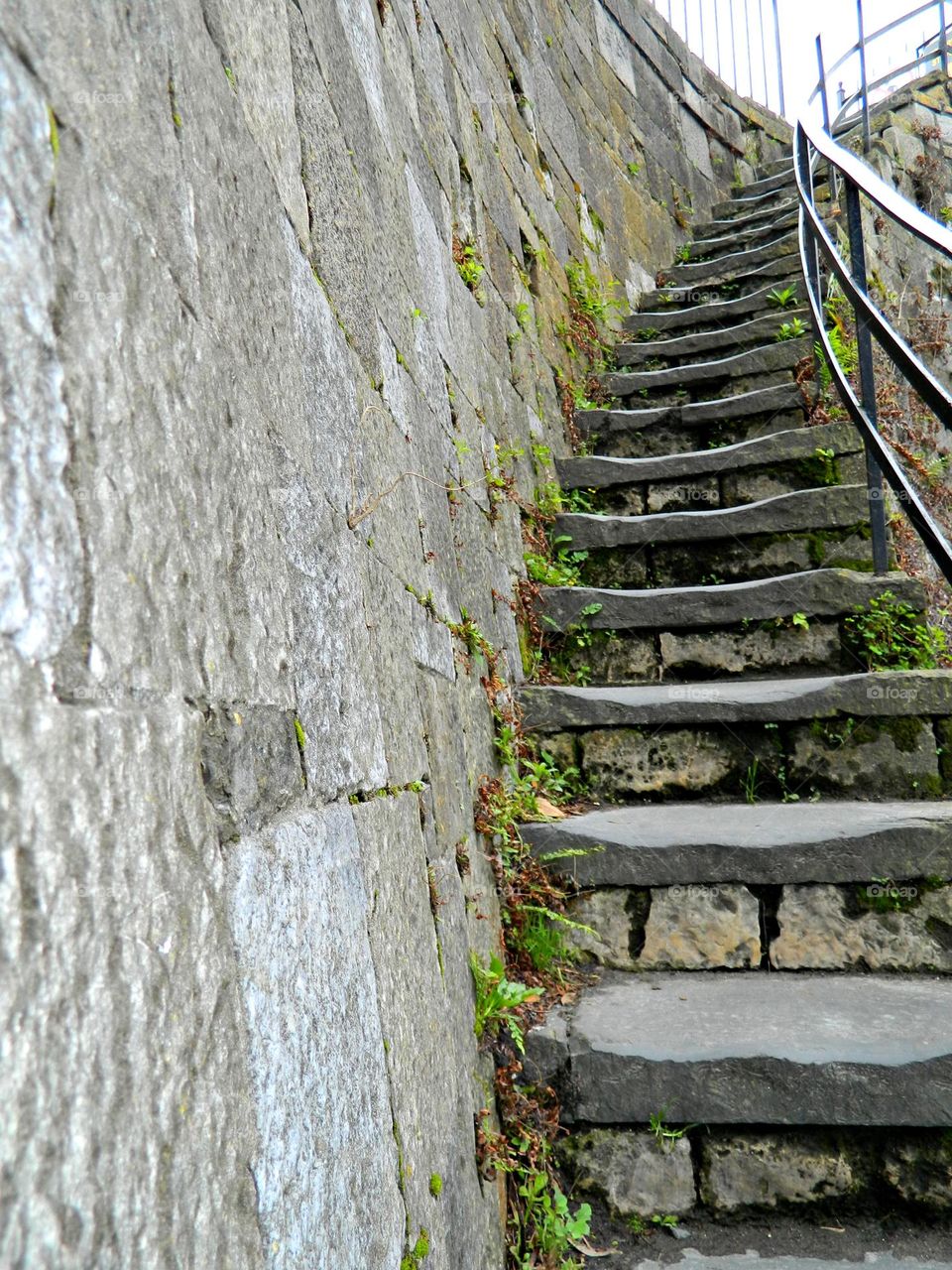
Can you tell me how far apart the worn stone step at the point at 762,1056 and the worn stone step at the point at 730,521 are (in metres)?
1.56

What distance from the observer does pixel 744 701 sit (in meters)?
2.43

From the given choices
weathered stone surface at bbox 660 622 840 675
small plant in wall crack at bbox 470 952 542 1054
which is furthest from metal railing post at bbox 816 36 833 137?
small plant in wall crack at bbox 470 952 542 1054

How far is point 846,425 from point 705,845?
6.02 feet

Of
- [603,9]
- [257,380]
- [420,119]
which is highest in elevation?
[603,9]

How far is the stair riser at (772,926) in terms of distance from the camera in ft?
6.54

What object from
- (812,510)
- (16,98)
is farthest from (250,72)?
(812,510)

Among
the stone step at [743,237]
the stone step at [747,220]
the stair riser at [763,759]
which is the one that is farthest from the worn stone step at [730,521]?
the stone step at [747,220]

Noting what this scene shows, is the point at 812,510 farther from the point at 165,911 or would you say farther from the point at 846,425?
the point at 165,911

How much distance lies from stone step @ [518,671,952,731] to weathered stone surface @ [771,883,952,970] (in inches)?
18.7

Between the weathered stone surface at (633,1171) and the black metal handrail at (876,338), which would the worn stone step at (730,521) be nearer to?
the black metal handrail at (876,338)

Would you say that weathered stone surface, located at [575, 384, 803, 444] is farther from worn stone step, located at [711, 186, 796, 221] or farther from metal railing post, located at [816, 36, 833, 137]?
worn stone step, located at [711, 186, 796, 221]

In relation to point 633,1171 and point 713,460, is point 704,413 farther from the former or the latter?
point 633,1171

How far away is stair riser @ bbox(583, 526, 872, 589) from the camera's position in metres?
3.01

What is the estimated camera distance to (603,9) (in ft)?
19.5
